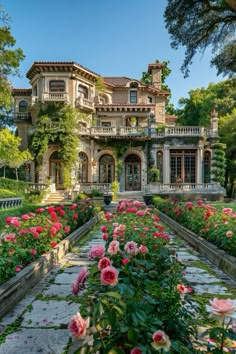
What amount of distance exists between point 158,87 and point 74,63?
1149cm

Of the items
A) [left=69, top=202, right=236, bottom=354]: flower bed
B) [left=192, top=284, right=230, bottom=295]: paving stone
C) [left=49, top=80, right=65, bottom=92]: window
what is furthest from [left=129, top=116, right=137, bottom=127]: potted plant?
[left=69, top=202, right=236, bottom=354]: flower bed

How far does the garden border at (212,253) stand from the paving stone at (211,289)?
0.53 metres

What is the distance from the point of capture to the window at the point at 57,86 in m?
28.7

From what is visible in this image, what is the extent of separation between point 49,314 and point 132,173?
25.9 m

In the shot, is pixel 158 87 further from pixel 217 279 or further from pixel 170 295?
pixel 170 295

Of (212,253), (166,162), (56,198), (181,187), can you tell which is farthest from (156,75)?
(212,253)

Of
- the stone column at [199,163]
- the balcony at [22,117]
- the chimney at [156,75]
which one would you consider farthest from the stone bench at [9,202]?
the chimney at [156,75]

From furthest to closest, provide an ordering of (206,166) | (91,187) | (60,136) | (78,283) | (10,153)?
(206,166)
(60,136)
(91,187)
(10,153)
(78,283)

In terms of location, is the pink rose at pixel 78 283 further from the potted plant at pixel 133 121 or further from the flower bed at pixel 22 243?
the potted plant at pixel 133 121

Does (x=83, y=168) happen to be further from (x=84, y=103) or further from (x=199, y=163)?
(x=199, y=163)

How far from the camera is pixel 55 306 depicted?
151 inches

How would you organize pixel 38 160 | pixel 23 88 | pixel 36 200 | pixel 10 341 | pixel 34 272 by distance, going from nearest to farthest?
pixel 10 341
pixel 34 272
pixel 36 200
pixel 38 160
pixel 23 88

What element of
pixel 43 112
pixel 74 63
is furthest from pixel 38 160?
pixel 74 63

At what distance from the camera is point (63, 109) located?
1093 inches
